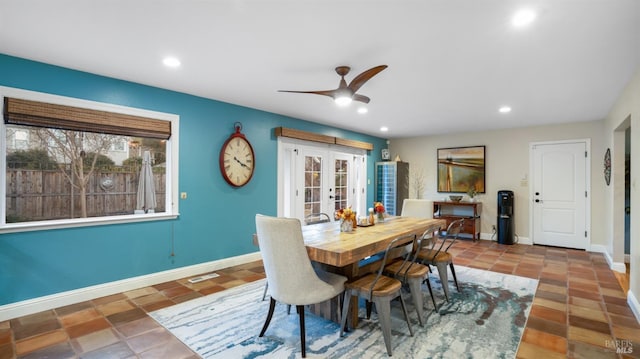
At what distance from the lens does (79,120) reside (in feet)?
10.1

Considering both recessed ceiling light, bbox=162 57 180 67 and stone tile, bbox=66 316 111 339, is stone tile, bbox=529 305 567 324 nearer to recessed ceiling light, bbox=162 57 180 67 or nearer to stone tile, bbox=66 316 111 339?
stone tile, bbox=66 316 111 339

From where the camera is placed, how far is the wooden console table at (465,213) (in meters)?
6.24

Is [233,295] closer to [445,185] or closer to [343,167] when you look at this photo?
[343,167]

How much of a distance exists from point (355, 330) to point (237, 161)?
284 cm

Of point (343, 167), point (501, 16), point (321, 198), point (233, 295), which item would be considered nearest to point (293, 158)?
point (321, 198)

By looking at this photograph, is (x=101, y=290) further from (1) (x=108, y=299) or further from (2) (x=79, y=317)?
(2) (x=79, y=317)

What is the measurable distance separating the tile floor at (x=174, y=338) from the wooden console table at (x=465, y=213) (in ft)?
7.12

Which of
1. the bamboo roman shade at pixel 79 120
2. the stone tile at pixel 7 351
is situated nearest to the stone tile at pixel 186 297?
the stone tile at pixel 7 351

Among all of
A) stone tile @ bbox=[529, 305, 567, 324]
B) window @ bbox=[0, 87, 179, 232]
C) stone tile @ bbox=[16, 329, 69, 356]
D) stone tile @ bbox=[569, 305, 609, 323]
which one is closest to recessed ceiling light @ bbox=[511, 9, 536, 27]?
stone tile @ bbox=[529, 305, 567, 324]

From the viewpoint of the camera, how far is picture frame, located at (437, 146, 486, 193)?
6.50 metres

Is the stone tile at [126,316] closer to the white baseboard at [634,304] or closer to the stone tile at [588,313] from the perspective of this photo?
the stone tile at [588,313]

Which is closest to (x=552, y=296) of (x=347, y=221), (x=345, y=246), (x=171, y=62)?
(x=347, y=221)

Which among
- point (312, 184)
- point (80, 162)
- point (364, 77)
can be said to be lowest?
point (312, 184)

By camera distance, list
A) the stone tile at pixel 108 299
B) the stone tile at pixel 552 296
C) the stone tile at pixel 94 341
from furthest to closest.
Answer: the stone tile at pixel 552 296, the stone tile at pixel 108 299, the stone tile at pixel 94 341
